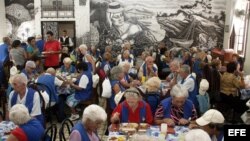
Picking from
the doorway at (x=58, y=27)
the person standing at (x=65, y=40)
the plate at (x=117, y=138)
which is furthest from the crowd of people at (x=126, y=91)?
the doorway at (x=58, y=27)

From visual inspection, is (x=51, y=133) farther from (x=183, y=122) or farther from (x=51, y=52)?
(x=51, y=52)

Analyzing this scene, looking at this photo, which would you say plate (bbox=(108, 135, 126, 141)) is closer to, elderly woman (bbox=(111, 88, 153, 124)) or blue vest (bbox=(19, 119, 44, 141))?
elderly woman (bbox=(111, 88, 153, 124))

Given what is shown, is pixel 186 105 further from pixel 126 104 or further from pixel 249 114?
pixel 249 114

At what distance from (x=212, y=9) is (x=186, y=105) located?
8242mm

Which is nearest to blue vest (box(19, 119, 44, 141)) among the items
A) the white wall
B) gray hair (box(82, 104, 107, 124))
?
gray hair (box(82, 104, 107, 124))

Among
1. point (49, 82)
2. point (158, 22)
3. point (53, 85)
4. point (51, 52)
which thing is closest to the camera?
point (49, 82)

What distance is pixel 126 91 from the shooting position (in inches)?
156

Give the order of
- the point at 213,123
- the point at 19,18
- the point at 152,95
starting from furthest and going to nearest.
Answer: the point at 19,18 → the point at 152,95 → the point at 213,123

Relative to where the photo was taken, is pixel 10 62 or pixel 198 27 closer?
pixel 10 62

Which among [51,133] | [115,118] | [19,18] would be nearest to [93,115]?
[51,133]

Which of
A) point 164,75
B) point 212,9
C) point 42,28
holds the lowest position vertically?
point 164,75

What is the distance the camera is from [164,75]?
917 centimetres

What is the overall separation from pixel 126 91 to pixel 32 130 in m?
1.35

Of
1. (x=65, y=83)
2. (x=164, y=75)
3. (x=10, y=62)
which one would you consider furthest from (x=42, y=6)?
(x=65, y=83)
